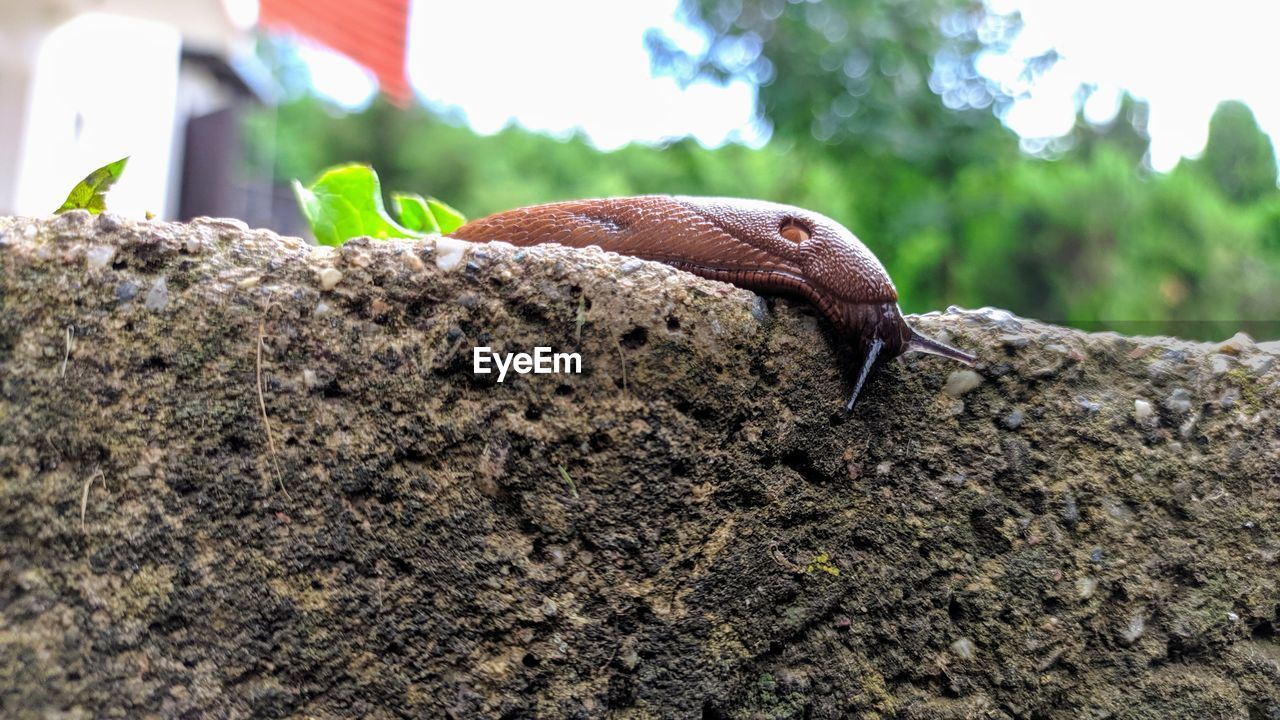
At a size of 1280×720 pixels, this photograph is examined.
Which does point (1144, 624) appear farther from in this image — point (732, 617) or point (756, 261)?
point (756, 261)

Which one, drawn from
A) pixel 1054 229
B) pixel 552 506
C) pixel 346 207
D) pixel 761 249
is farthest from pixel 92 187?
pixel 1054 229

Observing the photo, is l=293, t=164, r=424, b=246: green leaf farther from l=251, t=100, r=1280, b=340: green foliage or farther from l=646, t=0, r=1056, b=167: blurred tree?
l=646, t=0, r=1056, b=167: blurred tree

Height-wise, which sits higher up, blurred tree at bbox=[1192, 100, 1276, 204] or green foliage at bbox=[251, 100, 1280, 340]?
green foliage at bbox=[251, 100, 1280, 340]

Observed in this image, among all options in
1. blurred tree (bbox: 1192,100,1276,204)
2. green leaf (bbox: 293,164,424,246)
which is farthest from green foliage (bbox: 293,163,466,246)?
blurred tree (bbox: 1192,100,1276,204)

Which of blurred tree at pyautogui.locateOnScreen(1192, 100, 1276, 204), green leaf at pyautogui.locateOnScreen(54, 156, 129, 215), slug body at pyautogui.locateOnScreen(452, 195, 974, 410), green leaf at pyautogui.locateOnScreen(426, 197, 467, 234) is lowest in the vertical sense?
slug body at pyautogui.locateOnScreen(452, 195, 974, 410)

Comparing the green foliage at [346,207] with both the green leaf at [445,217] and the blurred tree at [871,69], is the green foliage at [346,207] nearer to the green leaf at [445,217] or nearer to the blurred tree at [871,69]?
the green leaf at [445,217]

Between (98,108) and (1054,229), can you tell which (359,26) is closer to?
(98,108)
